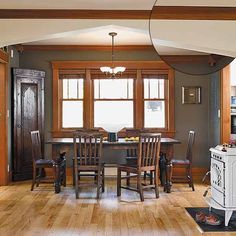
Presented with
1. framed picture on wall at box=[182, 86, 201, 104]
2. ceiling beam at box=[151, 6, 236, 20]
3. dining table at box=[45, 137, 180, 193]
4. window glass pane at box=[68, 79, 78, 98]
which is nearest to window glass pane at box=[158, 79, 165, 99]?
framed picture on wall at box=[182, 86, 201, 104]

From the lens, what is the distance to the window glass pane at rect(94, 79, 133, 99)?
7.34 m

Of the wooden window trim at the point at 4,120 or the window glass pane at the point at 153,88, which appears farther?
the window glass pane at the point at 153,88

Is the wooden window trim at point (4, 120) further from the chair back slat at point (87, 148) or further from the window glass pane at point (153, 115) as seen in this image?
the window glass pane at point (153, 115)

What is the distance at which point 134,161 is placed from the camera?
608 centimetres

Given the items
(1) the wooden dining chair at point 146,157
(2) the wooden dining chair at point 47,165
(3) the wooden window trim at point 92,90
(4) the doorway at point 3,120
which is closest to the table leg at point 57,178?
(2) the wooden dining chair at point 47,165

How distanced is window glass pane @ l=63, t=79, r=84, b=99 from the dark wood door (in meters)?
0.52

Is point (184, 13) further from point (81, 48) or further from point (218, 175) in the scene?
point (81, 48)

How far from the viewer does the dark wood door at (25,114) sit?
261 inches

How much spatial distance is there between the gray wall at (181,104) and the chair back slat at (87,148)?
1976 millimetres

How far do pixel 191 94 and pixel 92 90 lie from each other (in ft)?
6.70

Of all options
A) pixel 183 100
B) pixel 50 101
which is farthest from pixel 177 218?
pixel 50 101

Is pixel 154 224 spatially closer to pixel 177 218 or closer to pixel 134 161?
pixel 177 218

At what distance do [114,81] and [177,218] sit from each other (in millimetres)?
3714

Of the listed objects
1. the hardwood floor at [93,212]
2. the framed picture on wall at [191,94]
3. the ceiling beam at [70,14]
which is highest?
the ceiling beam at [70,14]
